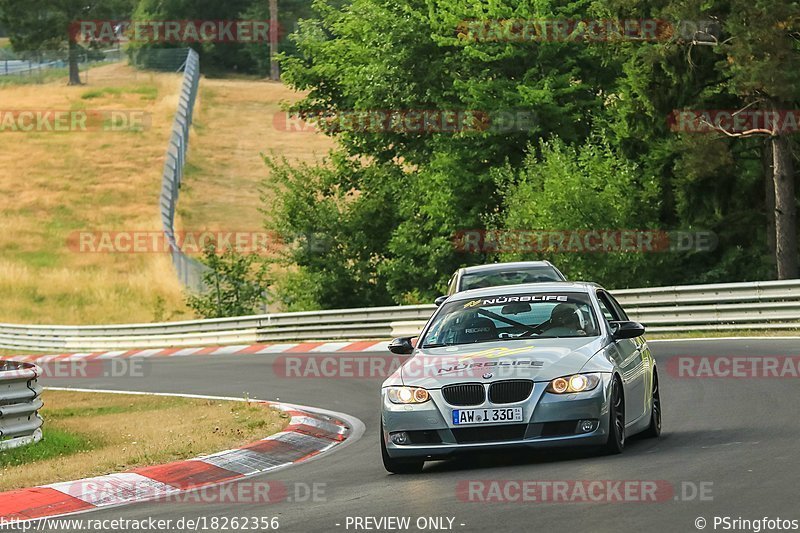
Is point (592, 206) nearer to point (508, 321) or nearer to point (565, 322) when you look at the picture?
point (508, 321)

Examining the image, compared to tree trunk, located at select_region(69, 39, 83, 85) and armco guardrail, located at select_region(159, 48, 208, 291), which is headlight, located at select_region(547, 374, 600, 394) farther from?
tree trunk, located at select_region(69, 39, 83, 85)

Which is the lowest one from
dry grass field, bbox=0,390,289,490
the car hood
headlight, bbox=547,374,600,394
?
dry grass field, bbox=0,390,289,490

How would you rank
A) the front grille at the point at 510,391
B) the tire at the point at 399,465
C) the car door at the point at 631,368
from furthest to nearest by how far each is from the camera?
the car door at the point at 631,368 → the tire at the point at 399,465 → the front grille at the point at 510,391

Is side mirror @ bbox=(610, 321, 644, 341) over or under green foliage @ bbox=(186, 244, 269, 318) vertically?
over

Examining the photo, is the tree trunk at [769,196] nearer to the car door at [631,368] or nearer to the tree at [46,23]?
the car door at [631,368]

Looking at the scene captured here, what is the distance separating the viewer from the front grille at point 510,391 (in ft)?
35.0

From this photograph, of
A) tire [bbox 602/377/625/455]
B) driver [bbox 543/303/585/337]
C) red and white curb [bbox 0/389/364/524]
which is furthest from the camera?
driver [bbox 543/303/585/337]

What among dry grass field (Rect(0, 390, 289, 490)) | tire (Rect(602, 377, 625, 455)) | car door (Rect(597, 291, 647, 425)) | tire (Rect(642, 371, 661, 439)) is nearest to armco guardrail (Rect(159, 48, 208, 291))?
dry grass field (Rect(0, 390, 289, 490))

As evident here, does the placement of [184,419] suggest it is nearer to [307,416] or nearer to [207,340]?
[307,416]

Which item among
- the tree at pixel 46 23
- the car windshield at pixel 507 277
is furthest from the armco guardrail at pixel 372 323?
the tree at pixel 46 23

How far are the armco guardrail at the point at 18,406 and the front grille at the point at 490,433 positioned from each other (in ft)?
16.8

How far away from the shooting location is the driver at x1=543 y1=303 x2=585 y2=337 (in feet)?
38.8

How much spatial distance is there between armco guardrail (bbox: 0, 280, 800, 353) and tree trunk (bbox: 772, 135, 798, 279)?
4.32 meters

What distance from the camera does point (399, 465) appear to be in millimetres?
11211
